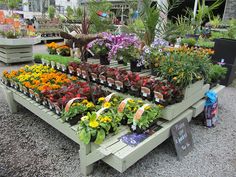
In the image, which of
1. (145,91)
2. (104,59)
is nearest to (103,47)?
(104,59)

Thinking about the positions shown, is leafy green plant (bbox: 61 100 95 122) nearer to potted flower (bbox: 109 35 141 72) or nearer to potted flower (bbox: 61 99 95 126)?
potted flower (bbox: 61 99 95 126)

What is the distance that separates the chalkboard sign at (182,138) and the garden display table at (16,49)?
4.86 metres

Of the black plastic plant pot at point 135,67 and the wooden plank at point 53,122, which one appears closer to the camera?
the wooden plank at point 53,122

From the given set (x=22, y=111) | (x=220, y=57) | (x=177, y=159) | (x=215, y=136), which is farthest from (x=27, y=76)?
(x=220, y=57)

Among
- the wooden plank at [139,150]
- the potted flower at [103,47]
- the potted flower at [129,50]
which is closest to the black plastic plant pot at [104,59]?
the potted flower at [103,47]

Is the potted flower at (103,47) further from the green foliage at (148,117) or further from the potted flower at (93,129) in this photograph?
the potted flower at (93,129)

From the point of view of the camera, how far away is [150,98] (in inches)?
81.9

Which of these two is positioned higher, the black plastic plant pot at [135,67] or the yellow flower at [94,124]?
the black plastic plant pot at [135,67]

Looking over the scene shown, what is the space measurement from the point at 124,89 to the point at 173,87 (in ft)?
1.80

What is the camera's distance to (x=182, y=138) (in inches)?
82.0

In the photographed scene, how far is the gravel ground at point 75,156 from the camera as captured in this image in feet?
6.05

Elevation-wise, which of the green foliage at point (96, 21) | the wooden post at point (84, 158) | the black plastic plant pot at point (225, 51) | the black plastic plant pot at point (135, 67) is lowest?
the wooden post at point (84, 158)

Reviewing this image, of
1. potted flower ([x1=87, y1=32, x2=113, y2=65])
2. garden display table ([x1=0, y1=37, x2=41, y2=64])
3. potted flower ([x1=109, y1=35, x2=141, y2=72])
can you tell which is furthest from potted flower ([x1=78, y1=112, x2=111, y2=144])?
garden display table ([x1=0, y1=37, x2=41, y2=64])

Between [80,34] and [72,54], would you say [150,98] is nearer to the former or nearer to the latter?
[80,34]
